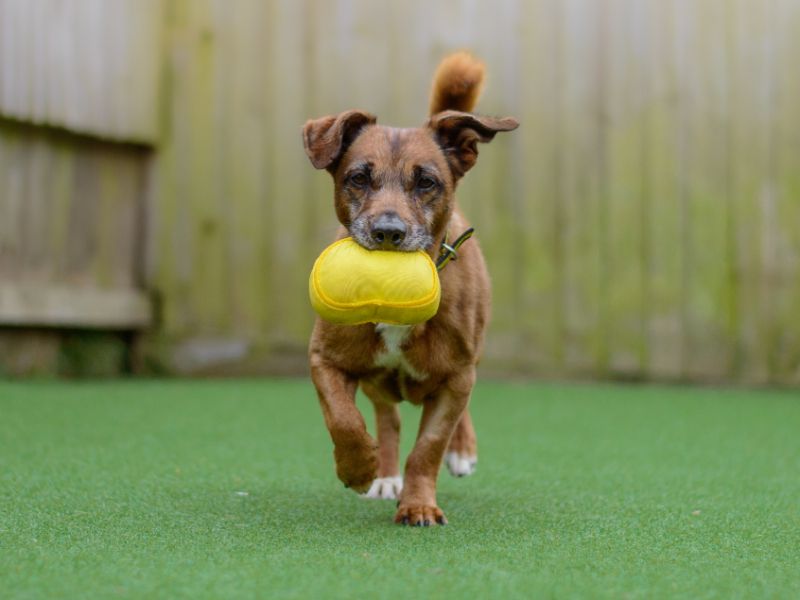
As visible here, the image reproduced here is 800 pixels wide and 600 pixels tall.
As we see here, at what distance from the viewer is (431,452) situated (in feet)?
11.8

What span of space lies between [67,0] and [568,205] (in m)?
3.30

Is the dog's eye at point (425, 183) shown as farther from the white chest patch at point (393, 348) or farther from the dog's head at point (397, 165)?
the white chest patch at point (393, 348)

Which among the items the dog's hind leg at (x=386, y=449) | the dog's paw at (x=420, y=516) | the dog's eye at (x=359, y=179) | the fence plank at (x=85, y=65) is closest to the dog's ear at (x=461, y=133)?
the dog's eye at (x=359, y=179)

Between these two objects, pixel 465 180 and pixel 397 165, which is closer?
pixel 397 165

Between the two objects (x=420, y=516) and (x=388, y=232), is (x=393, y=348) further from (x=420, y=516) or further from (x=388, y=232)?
(x=420, y=516)

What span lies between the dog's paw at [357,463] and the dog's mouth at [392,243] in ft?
1.86

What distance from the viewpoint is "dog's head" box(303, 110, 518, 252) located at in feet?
11.5

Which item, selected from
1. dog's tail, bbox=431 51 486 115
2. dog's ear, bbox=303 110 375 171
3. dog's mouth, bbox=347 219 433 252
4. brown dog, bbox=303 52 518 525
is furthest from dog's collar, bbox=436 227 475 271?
dog's tail, bbox=431 51 486 115

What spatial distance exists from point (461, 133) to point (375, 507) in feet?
4.00

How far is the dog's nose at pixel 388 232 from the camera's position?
337cm

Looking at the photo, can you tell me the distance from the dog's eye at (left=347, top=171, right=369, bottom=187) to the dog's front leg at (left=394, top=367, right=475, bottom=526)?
2.13 ft

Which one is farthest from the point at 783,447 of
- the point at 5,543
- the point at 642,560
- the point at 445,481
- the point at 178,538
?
the point at 5,543

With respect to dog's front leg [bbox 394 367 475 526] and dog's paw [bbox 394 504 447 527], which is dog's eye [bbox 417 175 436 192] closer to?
dog's front leg [bbox 394 367 475 526]

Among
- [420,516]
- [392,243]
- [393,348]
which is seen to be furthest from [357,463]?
[392,243]
